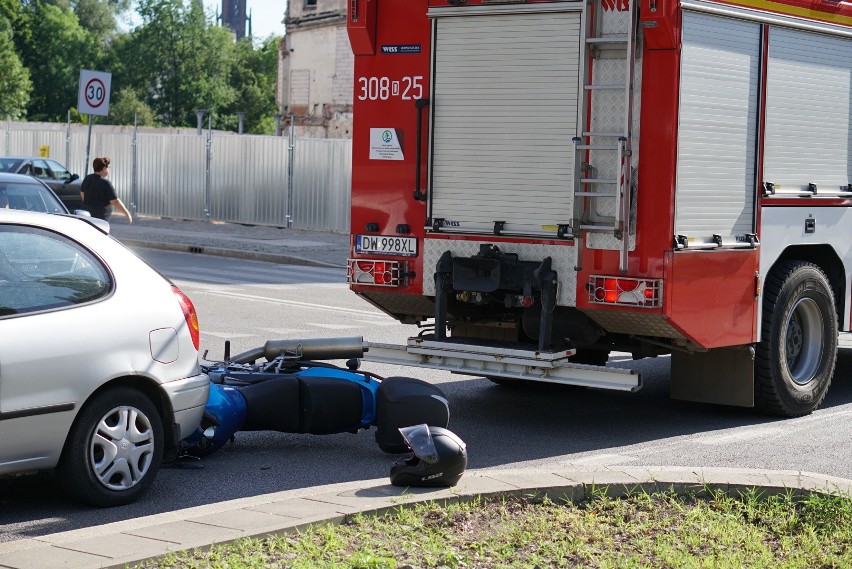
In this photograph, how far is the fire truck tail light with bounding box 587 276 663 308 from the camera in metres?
8.63

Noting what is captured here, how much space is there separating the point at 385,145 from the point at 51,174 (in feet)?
83.6

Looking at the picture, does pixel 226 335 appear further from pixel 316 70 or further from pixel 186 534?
pixel 316 70

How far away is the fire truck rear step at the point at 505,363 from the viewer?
857 cm

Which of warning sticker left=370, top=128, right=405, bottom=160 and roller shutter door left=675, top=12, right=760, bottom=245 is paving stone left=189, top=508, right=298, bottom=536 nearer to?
roller shutter door left=675, top=12, right=760, bottom=245

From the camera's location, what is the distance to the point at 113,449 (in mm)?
6684

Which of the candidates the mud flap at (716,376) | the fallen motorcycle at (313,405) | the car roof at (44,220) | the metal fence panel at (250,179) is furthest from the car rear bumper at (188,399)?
the metal fence panel at (250,179)

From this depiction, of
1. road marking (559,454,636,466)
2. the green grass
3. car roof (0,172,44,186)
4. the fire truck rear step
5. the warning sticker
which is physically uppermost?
the warning sticker

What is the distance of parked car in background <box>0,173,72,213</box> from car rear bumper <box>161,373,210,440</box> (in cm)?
986

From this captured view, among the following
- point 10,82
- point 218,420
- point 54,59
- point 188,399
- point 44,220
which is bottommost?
point 218,420

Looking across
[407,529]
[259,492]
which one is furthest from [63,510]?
[407,529]

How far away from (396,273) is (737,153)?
7.94 feet

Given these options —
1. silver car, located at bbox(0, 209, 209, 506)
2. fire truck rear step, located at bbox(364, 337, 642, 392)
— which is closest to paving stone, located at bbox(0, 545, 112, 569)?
silver car, located at bbox(0, 209, 209, 506)

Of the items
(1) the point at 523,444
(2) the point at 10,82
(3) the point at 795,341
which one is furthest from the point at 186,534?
(2) the point at 10,82

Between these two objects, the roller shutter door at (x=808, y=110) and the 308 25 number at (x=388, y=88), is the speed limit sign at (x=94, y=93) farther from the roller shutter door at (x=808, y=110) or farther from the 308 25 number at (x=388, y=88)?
the roller shutter door at (x=808, y=110)
